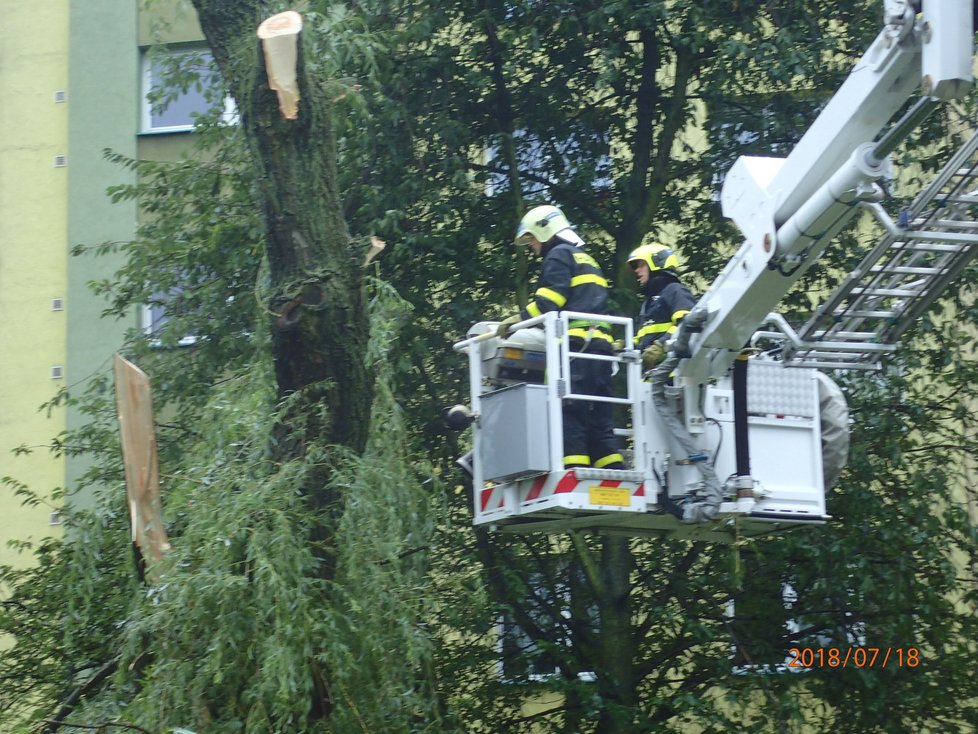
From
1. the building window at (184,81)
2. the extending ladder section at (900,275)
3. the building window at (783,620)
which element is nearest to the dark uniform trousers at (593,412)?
the extending ladder section at (900,275)

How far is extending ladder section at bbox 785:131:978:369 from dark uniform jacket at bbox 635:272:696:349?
650mm

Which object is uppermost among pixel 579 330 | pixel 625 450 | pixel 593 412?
pixel 579 330

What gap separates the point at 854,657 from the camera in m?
10.3

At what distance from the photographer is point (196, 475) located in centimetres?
→ 736

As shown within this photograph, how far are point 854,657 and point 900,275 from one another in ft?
12.4

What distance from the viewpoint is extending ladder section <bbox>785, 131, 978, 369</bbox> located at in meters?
6.85

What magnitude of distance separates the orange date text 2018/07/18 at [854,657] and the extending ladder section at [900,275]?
2.82 meters

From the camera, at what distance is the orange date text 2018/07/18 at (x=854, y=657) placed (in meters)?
10.2

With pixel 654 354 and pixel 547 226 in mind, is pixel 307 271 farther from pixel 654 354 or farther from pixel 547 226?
pixel 654 354

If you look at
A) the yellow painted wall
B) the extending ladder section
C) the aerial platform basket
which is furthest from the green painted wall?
the extending ladder section

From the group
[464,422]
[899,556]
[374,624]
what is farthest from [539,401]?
[899,556]

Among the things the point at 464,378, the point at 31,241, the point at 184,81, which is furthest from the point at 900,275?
the point at 31,241

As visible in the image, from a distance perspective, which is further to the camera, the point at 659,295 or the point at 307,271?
the point at 659,295

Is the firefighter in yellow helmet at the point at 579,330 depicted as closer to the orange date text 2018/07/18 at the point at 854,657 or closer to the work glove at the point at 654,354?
the work glove at the point at 654,354
